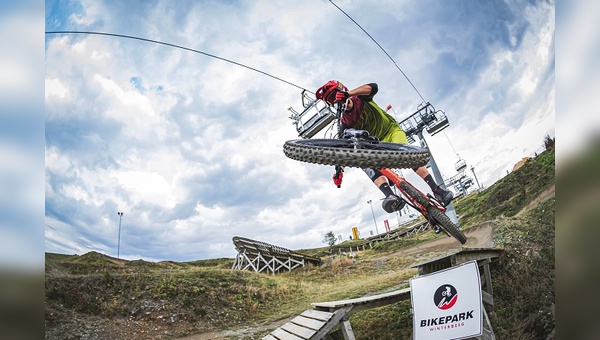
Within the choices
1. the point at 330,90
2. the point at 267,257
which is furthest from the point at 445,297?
the point at 330,90

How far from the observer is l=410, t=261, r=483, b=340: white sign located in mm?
4789

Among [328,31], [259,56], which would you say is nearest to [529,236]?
[328,31]

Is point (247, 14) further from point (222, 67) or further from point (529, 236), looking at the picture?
point (529, 236)

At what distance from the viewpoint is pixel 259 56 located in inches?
269

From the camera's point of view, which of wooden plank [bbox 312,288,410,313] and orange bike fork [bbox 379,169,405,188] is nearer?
wooden plank [bbox 312,288,410,313]

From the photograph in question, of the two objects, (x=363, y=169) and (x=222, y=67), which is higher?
(x=222, y=67)

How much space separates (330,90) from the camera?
6453 millimetres

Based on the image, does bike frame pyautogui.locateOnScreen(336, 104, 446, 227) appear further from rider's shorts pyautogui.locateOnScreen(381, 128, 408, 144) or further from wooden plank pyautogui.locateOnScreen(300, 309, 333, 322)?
wooden plank pyautogui.locateOnScreen(300, 309, 333, 322)

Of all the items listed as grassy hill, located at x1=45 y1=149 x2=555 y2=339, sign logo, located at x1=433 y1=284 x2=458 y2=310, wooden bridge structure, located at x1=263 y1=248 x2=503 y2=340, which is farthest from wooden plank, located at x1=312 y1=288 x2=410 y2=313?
grassy hill, located at x1=45 y1=149 x2=555 y2=339

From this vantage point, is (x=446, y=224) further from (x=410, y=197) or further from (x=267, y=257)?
(x=267, y=257)

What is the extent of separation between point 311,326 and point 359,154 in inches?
103

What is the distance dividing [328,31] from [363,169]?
2.46m

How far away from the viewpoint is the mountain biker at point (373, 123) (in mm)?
6281

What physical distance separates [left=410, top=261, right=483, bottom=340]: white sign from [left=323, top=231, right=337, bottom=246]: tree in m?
1.72
